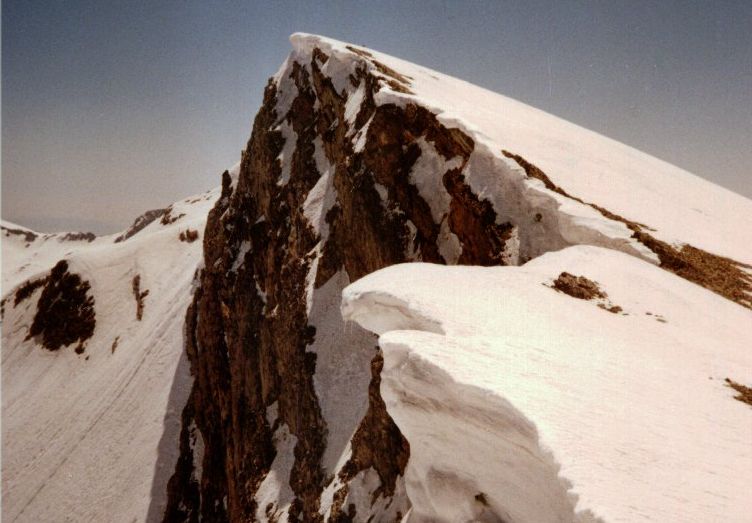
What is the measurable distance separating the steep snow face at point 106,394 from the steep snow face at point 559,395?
26.5 m

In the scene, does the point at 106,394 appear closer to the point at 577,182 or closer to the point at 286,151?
the point at 286,151

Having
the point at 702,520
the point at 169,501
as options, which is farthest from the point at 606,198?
the point at 169,501

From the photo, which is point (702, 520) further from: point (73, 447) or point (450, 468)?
point (73, 447)

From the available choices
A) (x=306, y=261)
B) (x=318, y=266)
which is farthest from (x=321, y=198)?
(x=318, y=266)

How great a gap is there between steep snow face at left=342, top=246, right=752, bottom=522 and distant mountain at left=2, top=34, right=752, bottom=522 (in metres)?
0.03

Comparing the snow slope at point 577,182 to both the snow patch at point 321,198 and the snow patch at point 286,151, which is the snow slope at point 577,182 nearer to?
the snow patch at point 321,198

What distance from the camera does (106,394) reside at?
34594 millimetres

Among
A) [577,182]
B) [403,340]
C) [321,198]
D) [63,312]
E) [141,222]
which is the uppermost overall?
[577,182]

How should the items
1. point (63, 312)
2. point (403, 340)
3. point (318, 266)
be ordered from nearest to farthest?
point (403, 340)
point (318, 266)
point (63, 312)

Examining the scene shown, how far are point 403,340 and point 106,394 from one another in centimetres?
3721

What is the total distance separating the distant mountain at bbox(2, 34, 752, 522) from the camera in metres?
4.84

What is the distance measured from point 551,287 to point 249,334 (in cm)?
2209

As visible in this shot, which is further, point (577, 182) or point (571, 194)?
point (577, 182)

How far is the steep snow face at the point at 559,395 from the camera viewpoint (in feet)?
12.8
